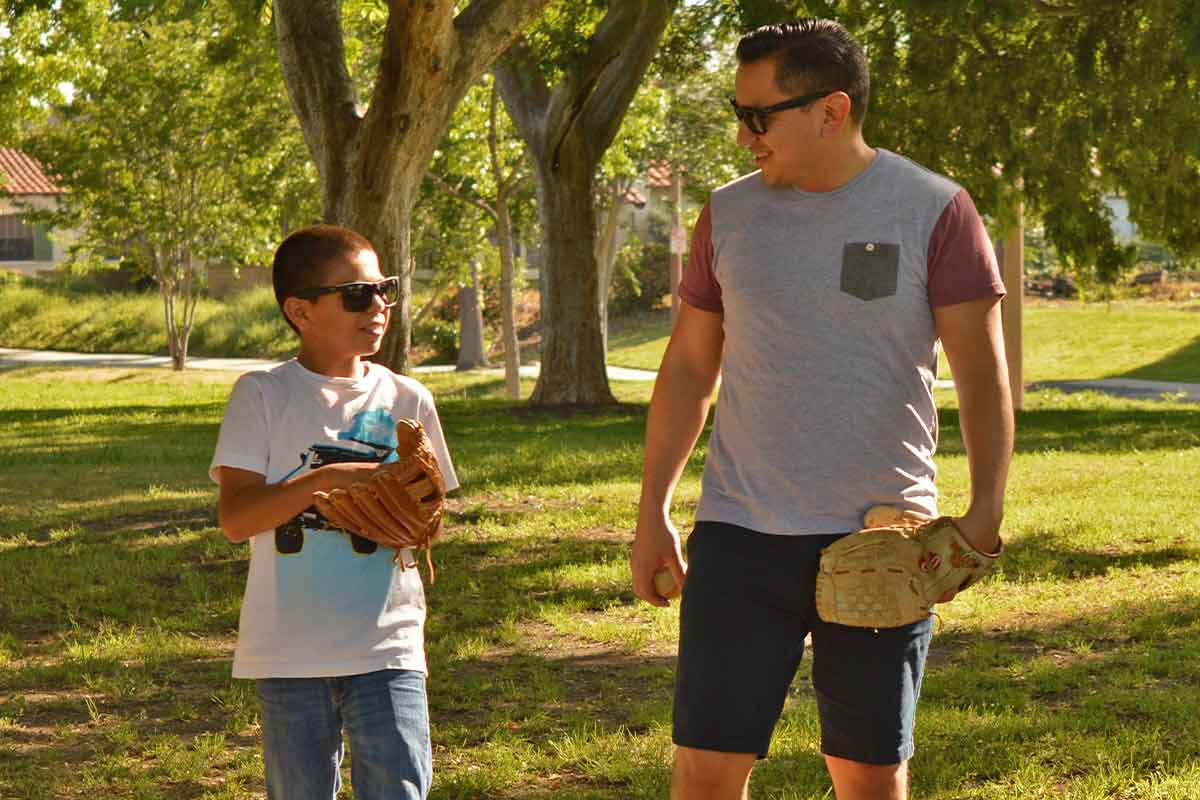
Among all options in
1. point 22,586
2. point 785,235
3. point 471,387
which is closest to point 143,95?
point 471,387

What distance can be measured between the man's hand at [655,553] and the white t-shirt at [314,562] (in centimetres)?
47

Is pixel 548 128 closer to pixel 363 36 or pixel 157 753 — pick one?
pixel 363 36

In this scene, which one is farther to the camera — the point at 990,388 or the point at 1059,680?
the point at 1059,680

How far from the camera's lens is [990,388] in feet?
10.8

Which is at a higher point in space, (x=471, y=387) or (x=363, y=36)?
(x=363, y=36)

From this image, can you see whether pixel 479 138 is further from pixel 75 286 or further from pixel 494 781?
pixel 75 286

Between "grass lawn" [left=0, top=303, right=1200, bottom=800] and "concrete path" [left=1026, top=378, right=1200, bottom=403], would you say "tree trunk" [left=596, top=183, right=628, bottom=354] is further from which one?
"grass lawn" [left=0, top=303, right=1200, bottom=800]

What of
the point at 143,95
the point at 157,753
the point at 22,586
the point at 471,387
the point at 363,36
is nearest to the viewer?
the point at 157,753

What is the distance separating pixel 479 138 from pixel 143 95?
6.19 metres

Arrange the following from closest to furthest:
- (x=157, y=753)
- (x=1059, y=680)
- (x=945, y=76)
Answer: (x=157, y=753), (x=1059, y=680), (x=945, y=76)

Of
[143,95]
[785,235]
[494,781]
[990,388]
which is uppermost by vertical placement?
[143,95]

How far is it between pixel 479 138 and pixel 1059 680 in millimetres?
19603

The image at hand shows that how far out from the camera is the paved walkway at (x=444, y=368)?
86.2ft

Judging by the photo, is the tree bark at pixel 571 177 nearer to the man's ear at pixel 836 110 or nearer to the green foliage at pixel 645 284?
the man's ear at pixel 836 110
